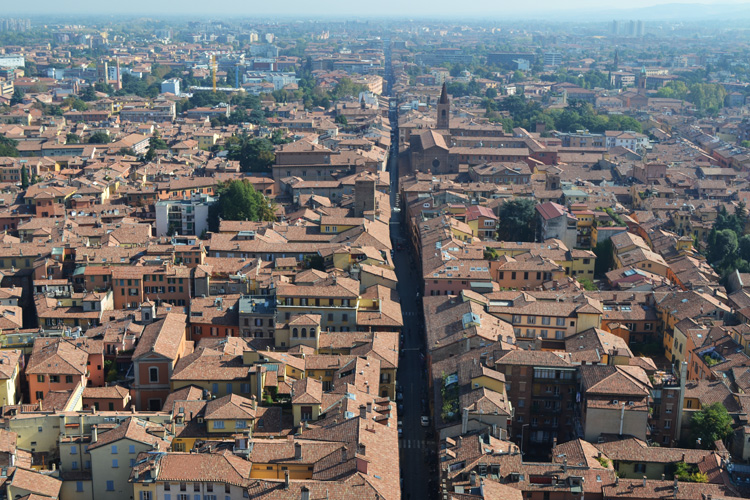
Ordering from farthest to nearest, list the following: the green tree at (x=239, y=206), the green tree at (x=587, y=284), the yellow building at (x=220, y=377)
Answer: the green tree at (x=239, y=206)
the green tree at (x=587, y=284)
the yellow building at (x=220, y=377)

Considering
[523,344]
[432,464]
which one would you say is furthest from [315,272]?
[432,464]

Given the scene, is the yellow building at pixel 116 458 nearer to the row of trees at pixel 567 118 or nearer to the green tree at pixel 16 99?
the row of trees at pixel 567 118

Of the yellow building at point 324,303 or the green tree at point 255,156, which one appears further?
the green tree at point 255,156

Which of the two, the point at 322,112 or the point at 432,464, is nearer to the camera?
the point at 432,464

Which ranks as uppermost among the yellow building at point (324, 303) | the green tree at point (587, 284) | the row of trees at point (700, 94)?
the row of trees at point (700, 94)

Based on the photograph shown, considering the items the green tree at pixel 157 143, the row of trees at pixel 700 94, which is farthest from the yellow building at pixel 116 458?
the row of trees at pixel 700 94

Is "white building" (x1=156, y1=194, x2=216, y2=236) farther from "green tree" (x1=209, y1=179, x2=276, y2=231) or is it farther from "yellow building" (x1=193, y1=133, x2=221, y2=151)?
"yellow building" (x1=193, y1=133, x2=221, y2=151)

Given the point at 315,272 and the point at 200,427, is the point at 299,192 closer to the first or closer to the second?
the point at 315,272
